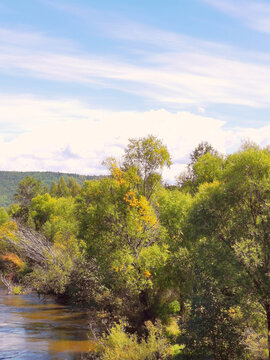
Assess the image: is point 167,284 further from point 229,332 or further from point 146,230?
point 229,332

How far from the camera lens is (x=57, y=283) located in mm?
51719

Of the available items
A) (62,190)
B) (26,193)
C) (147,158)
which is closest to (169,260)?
(147,158)

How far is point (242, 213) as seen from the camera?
88.0ft

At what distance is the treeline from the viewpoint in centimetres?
2627

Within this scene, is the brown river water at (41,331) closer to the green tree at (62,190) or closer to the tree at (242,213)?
the tree at (242,213)

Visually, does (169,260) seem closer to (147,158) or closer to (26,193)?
(147,158)

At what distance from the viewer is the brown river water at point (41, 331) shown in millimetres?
34094

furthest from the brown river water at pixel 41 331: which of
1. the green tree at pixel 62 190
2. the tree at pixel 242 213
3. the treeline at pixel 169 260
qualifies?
the green tree at pixel 62 190

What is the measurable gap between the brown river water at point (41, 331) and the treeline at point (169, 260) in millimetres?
1706

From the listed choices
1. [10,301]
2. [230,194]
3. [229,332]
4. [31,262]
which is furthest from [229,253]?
[31,262]

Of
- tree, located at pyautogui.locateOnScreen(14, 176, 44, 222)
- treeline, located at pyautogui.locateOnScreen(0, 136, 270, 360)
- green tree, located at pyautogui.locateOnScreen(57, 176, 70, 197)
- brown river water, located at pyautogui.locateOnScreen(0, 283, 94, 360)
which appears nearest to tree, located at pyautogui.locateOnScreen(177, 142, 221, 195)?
treeline, located at pyautogui.locateOnScreen(0, 136, 270, 360)

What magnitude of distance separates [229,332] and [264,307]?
261 cm

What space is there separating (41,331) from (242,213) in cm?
2290

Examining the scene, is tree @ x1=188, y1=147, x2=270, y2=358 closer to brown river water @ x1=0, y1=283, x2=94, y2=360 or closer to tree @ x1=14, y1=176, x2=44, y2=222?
brown river water @ x1=0, y1=283, x2=94, y2=360
